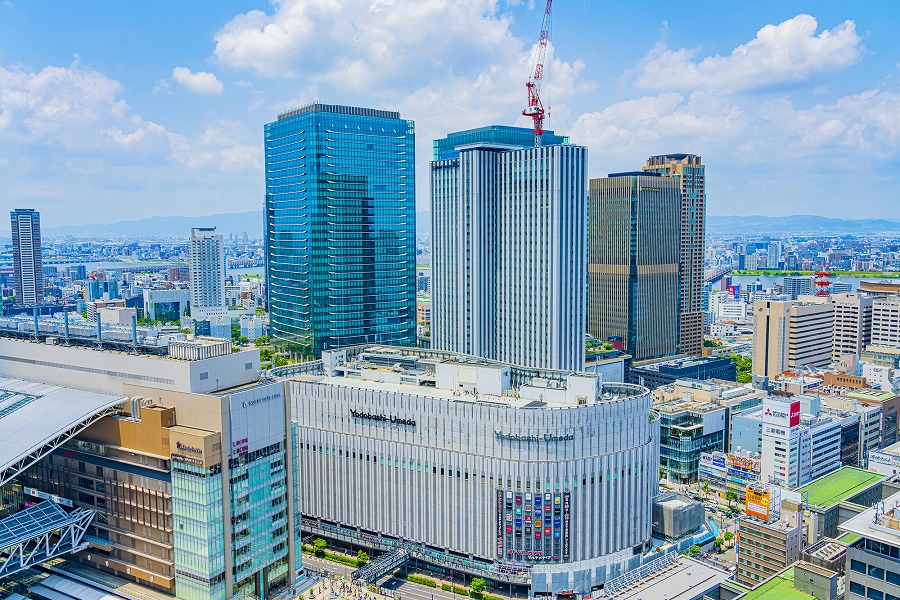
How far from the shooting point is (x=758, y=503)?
83.2 meters

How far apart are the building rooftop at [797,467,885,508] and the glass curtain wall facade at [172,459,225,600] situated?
6641 cm

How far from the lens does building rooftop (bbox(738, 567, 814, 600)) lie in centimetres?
6612

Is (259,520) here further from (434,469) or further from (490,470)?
(490,470)

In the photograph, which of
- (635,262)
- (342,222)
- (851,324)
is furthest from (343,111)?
(851,324)

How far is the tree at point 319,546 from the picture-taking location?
273ft

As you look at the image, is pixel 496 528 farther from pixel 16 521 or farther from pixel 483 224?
pixel 483 224

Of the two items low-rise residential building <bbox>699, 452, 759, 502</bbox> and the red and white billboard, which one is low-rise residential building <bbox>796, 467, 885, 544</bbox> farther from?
low-rise residential building <bbox>699, 452, 759, 502</bbox>

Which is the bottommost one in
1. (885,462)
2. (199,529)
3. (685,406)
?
(885,462)

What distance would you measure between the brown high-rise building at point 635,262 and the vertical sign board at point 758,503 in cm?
9869

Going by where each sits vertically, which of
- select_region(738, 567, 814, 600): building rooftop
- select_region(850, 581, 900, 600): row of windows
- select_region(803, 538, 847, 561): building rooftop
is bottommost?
select_region(738, 567, 814, 600): building rooftop

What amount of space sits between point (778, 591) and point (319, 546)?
48494 mm

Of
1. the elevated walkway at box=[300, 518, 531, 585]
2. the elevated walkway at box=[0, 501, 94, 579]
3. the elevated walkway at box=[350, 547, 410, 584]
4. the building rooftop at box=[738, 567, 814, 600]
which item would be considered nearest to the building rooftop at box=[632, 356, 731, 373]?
the building rooftop at box=[738, 567, 814, 600]

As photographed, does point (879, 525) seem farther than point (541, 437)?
No

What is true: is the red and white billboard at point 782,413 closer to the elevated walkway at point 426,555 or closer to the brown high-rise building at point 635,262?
the elevated walkway at point 426,555
